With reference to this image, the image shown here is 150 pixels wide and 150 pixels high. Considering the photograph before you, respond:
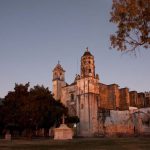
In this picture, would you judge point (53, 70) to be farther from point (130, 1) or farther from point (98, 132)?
point (130, 1)

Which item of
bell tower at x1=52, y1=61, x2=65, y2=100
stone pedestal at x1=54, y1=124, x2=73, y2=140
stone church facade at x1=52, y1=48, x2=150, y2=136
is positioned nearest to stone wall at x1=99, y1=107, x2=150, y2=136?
stone church facade at x1=52, y1=48, x2=150, y2=136

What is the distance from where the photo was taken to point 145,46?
57.8 feet

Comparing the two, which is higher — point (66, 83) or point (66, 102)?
point (66, 83)

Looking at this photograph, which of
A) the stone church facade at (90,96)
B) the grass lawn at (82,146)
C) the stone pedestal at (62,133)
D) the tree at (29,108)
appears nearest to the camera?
the grass lawn at (82,146)

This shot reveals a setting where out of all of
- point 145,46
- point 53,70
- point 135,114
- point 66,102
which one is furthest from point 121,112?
point 145,46

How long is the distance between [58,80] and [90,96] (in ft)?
50.7

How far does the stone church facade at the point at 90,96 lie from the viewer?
66.7 m

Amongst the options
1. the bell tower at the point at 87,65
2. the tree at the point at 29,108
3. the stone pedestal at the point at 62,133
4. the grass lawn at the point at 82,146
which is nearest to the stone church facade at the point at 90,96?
the bell tower at the point at 87,65

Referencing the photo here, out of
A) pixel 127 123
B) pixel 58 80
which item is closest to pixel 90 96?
pixel 127 123

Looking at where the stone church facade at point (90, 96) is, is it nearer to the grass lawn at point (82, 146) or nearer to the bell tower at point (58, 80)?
the bell tower at point (58, 80)

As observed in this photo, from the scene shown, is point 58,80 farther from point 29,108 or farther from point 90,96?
point 29,108

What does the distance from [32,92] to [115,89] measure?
3509cm

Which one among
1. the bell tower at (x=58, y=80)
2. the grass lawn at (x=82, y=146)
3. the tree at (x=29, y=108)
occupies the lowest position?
the grass lawn at (x=82, y=146)

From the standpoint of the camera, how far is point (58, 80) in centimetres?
8012
